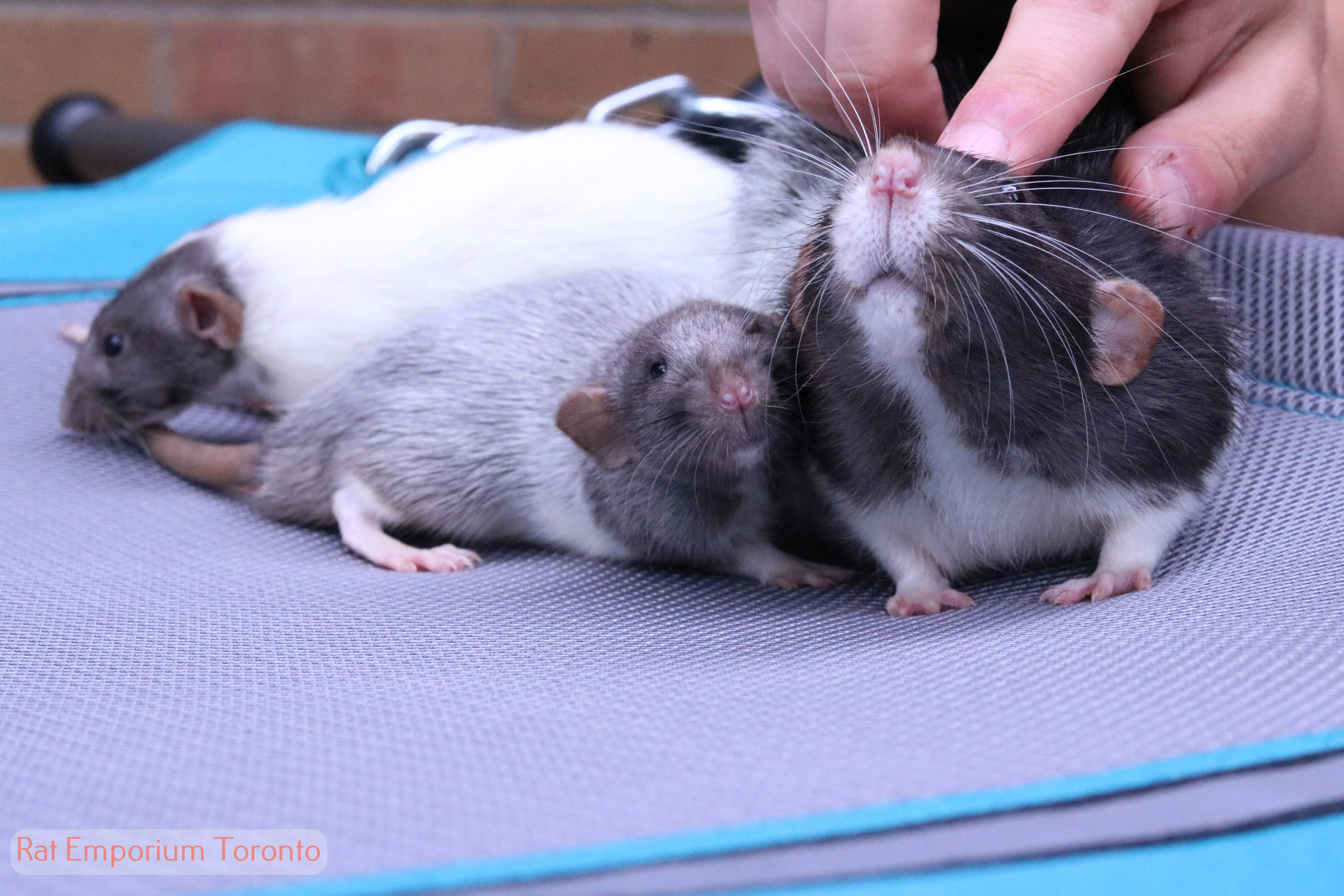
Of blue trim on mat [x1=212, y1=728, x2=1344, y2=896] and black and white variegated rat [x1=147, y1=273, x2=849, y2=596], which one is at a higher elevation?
blue trim on mat [x1=212, y1=728, x2=1344, y2=896]

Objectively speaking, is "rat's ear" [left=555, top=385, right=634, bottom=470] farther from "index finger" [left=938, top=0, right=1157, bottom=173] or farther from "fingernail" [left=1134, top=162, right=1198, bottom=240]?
"fingernail" [left=1134, top=162, right=1198, bottom=240]

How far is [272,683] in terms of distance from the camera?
1.29 meters

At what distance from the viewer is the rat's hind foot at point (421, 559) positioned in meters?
1.89

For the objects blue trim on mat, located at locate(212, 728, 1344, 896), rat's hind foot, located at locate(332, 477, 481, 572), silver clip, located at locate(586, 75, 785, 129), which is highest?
silver clip, located at locate(586, 75, 785, 129)

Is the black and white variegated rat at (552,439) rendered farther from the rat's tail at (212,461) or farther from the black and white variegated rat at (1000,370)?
the black and white variegated rat at (1000,370)

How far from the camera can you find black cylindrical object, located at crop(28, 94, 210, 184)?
376 centimetres

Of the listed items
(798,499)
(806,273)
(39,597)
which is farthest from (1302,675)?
(39,597)

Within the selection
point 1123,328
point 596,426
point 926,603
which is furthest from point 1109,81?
point 596,426

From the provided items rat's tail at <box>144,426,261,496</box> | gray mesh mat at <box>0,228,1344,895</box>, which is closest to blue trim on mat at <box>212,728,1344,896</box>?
gray mesh mat at <box>0,228,1344,895</box>

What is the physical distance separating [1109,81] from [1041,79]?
138 millimetres

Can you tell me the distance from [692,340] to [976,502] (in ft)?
1.51

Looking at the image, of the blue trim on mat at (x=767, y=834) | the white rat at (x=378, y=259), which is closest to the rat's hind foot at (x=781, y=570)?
the white rat at (x=378, y=259)

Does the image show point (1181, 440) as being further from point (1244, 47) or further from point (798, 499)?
point (1244, 47)

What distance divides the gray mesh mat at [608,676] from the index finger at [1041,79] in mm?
461
